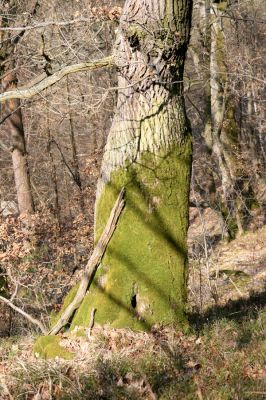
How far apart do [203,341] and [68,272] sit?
7.77 metres

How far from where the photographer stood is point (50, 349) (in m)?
5.51

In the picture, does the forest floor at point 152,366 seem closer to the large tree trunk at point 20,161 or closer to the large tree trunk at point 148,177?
the large tree trunk at point 148,177

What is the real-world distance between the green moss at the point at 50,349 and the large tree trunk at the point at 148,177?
1.06ft

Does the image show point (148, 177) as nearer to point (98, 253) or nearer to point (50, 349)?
point (98, 253)

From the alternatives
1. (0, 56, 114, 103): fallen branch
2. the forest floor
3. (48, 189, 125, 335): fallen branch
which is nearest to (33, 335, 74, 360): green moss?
the forest floor

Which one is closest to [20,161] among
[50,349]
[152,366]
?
[50,349]

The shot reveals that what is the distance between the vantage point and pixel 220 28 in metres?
15.0

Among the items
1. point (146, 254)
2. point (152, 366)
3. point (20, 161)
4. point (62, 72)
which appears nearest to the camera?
point (152, 366)

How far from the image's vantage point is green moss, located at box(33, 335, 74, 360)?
5.38 meters

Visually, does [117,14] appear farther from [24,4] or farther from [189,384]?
[24,4]

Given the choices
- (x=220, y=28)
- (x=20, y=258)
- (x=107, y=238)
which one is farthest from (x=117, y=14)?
(x=220, y=28)

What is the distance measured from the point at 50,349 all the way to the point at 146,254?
140 centimetres

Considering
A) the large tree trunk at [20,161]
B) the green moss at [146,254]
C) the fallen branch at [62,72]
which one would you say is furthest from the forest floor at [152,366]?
the large tree trunk at [20,161]

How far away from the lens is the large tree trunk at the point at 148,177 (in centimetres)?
568
